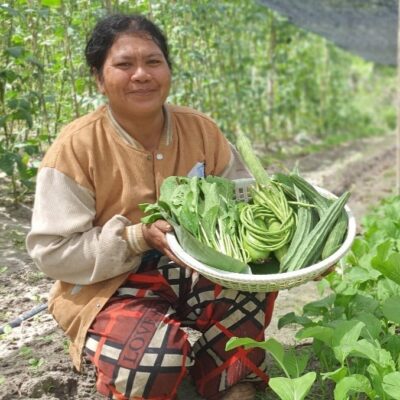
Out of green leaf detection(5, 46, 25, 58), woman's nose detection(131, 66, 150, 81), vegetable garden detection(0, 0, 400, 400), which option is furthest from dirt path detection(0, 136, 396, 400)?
woman's nose detection(131, 66, 150, 81)

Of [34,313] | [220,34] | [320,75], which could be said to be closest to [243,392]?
[34,313]

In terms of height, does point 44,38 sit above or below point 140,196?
above

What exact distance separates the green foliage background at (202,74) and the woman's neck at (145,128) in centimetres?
139

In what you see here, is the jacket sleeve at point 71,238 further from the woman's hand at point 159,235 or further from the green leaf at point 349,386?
the green leaf at point 349,386

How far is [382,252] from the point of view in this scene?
2.65 metres

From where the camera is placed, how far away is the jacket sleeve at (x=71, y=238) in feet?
7.21

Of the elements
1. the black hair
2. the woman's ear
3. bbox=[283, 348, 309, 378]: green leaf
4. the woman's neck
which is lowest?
bbox=[283, 348, 309, 378]: green leaf

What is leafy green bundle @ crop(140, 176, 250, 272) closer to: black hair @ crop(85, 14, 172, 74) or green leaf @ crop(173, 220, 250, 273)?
green leaf @ crop(173, 220, 250, 273)

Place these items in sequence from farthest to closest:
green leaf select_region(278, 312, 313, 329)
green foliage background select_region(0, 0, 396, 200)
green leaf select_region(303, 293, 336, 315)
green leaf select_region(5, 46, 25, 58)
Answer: green foliage background select_region(0, 0, 396, 200) < green leaf select_region(5, 46, 25, 58) < green leaf select_region(303, 293, 336, 315) < green leaf select_region(278, 312, 313, 329)

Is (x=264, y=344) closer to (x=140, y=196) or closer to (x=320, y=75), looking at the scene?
(x=140, y=196)

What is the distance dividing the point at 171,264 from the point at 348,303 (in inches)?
30.6

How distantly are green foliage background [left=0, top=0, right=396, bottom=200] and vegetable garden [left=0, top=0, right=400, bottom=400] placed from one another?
15mm

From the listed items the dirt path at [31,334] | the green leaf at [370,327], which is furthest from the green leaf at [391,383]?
the dirt path at [31,334]

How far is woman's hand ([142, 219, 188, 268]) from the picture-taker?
2130 mm
